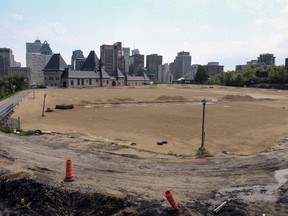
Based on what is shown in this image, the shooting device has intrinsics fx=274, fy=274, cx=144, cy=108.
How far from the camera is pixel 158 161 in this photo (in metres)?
Result: 16.9

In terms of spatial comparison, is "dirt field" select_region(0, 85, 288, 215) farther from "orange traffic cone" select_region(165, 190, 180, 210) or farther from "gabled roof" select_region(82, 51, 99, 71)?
"gabled roof" select_region(82, 51, 99, 71)

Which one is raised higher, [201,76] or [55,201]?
[201,76]

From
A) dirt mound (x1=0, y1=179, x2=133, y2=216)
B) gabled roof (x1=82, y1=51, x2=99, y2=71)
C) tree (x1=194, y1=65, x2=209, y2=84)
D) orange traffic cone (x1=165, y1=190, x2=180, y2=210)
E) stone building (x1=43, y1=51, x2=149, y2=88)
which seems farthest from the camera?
tree (x1=194, y1=65, x2=209, y2=84)

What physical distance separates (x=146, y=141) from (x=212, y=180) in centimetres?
1127

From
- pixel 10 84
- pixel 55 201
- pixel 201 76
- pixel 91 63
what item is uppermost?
pixel 91 63

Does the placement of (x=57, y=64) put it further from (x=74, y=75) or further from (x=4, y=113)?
(x=4, y=113)

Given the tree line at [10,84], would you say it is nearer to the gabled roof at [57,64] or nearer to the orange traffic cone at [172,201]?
the gabled roof at [57,64]

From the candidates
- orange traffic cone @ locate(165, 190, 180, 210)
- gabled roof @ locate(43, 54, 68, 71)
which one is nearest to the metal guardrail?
orange traffic cone @ locate(165, 190, 180, 210)

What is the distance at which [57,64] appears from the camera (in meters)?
119

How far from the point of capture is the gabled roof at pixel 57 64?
387ft

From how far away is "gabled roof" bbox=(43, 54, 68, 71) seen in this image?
11781cm

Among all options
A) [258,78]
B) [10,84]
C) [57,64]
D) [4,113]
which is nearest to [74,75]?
[57,64]

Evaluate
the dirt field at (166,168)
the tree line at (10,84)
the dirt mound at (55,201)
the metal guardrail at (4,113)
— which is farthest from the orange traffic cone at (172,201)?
the tree line at (10,84)

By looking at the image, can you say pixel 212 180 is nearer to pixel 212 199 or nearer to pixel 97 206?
pixel 212 199
